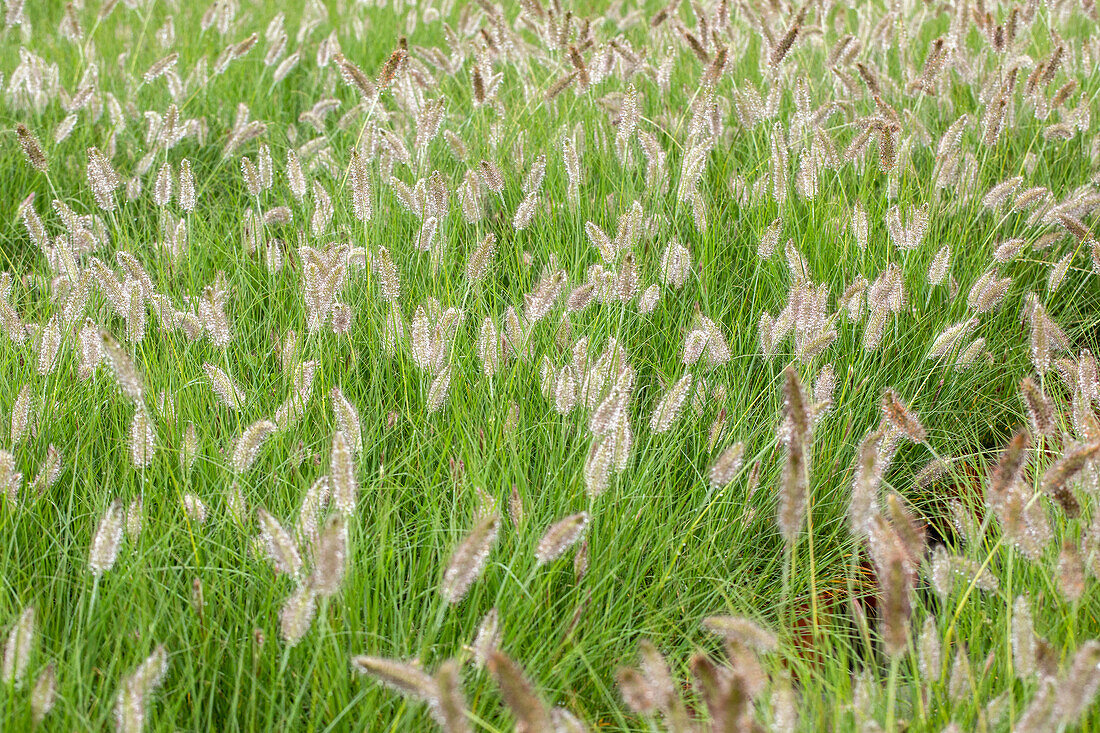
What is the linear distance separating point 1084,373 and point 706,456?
0.84m

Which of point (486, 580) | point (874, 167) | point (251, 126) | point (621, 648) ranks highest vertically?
point (251, 126)

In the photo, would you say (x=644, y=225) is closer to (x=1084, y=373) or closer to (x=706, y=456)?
(x=706, y=456)

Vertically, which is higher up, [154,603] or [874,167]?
[874,167]

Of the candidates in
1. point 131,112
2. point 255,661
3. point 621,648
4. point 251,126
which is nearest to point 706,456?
point 621,648

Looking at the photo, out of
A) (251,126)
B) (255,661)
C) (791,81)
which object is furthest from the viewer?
(791,81)

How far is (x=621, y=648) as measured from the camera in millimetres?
1975

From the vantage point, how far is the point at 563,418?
89.2 inches

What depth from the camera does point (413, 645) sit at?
1887 millimetres

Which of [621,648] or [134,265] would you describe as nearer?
[621,648]

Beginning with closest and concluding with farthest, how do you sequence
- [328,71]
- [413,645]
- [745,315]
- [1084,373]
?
[413,645]
[1084,373]
[745,315]
[328,71]

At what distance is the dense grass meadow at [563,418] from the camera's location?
1.64m

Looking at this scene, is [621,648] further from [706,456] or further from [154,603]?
[154,603]

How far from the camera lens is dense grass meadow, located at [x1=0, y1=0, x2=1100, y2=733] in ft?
5.37

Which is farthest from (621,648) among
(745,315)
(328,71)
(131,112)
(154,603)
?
(328,71)
